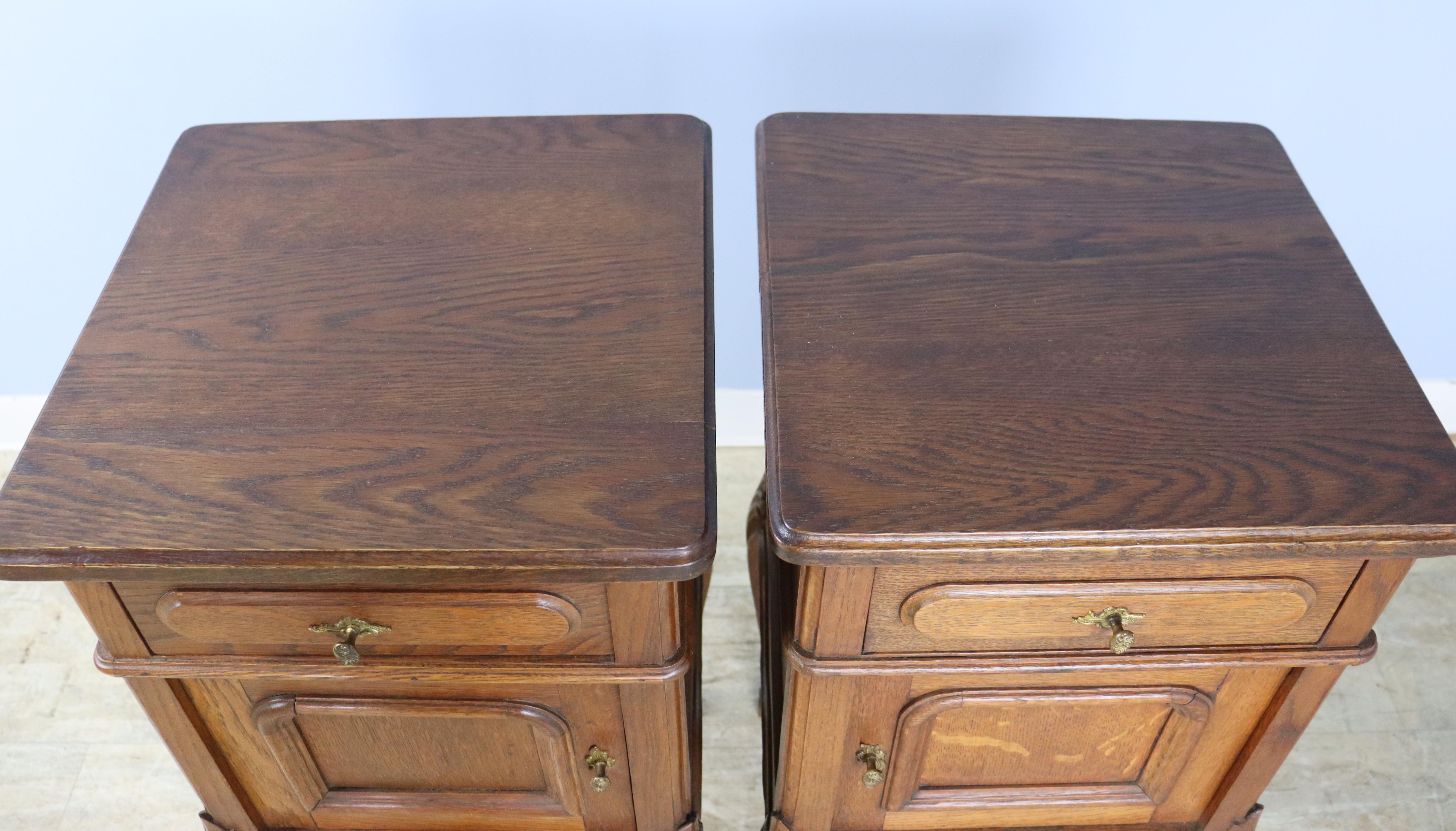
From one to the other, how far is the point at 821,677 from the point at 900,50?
64cm

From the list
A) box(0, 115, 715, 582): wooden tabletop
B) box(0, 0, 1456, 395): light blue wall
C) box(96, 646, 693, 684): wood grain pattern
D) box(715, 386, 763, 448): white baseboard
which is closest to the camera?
box(0, 115, 715, 582): wooden tabletop

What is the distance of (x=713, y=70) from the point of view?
1.08 m

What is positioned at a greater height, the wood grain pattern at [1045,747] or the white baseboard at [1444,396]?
the wood grain pattern at [1045,747]

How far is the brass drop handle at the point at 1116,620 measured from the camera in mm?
708

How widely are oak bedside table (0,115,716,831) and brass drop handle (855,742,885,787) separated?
14cm

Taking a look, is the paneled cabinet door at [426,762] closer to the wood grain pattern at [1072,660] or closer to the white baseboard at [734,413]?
the wood grain pattern at [1072,660]

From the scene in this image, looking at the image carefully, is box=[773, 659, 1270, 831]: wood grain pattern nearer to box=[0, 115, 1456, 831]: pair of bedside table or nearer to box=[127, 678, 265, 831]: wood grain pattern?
box=[0, 115, 1456, 831]: pair of bedside table

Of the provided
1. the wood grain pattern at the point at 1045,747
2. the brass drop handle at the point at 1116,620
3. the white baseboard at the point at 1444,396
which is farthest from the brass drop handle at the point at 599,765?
the white baseboard at the point at 1444,396

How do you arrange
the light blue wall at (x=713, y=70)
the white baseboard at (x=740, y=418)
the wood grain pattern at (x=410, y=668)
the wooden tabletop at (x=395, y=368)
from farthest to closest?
the white baseboard at (x=740, y=418) → the light blue wall at (x=713, y=70) → the wood grain pattern at (x=410, y=668) → the wooden tabletop at (x=395, y=368)

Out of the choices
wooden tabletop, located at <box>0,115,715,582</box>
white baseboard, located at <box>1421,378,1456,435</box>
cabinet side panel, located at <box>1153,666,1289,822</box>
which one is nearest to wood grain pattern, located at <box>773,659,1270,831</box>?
cabinet side panel, located at <box>1153,666,1289,822</box>

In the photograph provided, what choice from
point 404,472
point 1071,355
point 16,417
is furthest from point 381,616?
point 16,417

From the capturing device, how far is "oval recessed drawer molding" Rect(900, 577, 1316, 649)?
691 millimetres

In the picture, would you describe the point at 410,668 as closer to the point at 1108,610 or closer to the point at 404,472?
the point at 404,472

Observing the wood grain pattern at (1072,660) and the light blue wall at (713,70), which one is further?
the light blue wall at (713,70)
